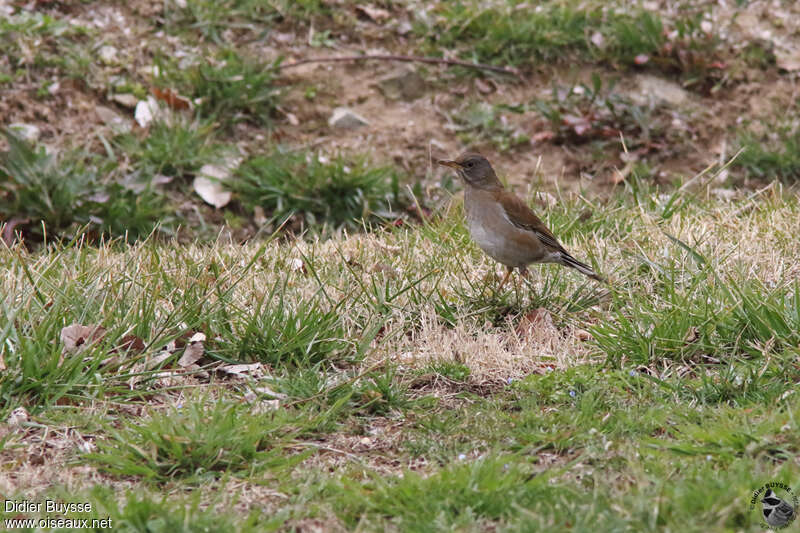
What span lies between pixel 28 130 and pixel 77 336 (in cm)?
442

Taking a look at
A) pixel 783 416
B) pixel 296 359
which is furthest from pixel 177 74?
pixel 783 416

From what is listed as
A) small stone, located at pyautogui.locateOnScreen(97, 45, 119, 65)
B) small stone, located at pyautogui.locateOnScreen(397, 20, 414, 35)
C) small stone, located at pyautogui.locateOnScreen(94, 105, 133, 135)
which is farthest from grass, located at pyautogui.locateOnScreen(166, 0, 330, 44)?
small stone, located at pyautogui.locateOnScreen(94, 105, 133, 135)

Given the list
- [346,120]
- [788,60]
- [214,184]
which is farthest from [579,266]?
[788,60]

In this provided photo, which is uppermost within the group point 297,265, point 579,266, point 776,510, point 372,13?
point 776,510

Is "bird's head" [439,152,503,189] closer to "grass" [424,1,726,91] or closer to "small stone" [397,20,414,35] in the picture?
"grass" [424,1,726,91]

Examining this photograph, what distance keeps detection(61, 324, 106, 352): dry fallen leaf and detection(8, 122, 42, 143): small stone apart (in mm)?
4075

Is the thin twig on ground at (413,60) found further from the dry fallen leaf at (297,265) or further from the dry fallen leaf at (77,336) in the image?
the dry fallen leaf at (77,336)

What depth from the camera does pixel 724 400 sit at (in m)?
3.79

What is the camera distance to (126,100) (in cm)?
826

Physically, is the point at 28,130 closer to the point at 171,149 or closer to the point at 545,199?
the point at 171,149

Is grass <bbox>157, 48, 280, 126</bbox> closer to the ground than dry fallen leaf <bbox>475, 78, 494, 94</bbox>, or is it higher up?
higher up

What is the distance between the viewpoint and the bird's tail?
16.5 feet

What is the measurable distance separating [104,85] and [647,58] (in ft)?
15.3

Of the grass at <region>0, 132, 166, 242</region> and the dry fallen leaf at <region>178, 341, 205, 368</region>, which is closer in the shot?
the dry fallen leaf at <region>178, 341, 205, 368</region>
